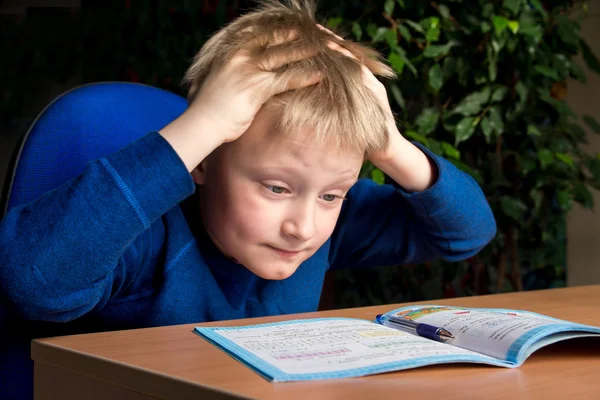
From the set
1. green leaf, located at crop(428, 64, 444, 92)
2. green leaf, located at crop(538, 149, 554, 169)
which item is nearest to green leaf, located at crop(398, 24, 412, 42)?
green leaf, located at crop(428, 64, 444, 92)

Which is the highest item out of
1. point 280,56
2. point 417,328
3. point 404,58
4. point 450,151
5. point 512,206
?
point 280,56

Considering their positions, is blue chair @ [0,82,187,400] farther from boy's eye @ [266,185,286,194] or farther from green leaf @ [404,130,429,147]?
green leaf @ [404,130,429,147]

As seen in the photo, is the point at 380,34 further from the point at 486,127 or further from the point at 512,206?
the point at 512,206

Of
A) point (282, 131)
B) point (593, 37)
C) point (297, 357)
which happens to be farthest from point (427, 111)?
point (297, 357)

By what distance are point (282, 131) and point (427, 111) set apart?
3.89ft

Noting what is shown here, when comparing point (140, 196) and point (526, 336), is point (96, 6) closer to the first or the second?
point (140, 196)

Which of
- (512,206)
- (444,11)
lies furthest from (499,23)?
(512,206)

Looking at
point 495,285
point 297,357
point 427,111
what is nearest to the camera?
point 297,357

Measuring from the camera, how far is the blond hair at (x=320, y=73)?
2.85 feet

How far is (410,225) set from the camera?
1.22m

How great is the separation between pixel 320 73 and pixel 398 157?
0.20 m

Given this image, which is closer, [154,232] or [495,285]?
[154,232]

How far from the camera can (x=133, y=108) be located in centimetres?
113

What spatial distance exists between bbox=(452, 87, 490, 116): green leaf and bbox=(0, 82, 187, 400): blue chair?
1047mm
